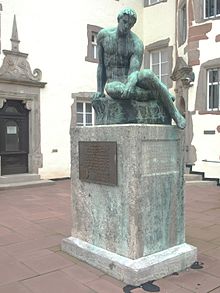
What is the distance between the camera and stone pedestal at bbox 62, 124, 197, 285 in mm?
3385

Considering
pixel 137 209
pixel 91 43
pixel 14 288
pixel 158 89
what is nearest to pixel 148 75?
pixel 158 89

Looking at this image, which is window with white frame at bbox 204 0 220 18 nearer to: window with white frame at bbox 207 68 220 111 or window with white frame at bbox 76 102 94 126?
window with white frame at bbox 207 68 220 111

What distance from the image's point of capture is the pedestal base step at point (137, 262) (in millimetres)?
3309

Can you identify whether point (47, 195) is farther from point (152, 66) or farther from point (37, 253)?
point (152, 66)

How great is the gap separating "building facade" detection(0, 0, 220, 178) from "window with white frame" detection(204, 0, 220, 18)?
3 cm

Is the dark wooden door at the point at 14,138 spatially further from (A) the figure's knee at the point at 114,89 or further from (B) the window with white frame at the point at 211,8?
(A) the figure's knee at the point at 114,89

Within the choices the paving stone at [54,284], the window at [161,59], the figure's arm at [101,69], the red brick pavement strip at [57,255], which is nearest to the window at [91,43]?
the window at [161,59]

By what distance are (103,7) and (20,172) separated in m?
6.15

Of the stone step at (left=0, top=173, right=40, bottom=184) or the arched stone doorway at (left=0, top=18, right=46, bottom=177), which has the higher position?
the arched stone doorway at (left=0, top=18, right=46, bottom=177)

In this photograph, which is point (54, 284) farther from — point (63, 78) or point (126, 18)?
point (63, 78)

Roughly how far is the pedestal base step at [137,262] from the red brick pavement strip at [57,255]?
2.8 inches

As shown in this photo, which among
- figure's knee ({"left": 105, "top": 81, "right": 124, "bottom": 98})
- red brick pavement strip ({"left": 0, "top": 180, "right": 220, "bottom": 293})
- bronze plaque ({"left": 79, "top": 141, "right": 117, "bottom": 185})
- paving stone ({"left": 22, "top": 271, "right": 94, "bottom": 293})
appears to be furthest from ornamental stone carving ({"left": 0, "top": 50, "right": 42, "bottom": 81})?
paving stone ({"left": 22, "top": 271, "right": 94, "bottom": 293})

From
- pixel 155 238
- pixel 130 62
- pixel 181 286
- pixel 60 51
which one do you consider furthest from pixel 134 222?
pixel 60 51

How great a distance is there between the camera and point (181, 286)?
326 cm
